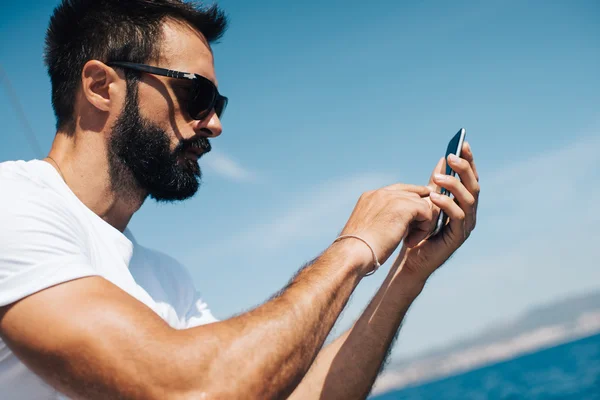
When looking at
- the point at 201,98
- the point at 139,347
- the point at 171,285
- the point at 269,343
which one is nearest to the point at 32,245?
the point at 139,347

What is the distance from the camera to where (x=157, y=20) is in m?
3.01

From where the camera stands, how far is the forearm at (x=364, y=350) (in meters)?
2.88

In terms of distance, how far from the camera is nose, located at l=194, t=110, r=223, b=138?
296 centimetres

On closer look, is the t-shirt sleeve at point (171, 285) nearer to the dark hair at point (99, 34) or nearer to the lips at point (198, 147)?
the lips at point (198, 147)

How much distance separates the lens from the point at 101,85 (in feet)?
9.28

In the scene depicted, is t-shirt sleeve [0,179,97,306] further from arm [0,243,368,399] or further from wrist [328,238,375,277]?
wrist [328,238,375,277]

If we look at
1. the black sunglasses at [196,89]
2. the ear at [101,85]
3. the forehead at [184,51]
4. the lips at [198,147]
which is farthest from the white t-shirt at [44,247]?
the forehead at [184,51]

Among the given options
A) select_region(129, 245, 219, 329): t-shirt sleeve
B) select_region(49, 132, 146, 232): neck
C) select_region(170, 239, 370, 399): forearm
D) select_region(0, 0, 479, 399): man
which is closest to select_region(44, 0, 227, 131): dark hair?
select_region(0, 0, 479, 399): man

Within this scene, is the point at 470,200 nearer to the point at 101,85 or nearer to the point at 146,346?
the point at 146,346

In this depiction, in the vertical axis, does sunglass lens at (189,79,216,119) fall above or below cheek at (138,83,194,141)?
above

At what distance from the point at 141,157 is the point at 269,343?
4.92 ft

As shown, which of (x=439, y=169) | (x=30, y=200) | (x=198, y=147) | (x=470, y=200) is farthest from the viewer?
(x=198, y=147)

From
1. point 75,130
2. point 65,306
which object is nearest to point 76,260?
point 65,306

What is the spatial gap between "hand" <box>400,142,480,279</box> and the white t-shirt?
51.6 inches
